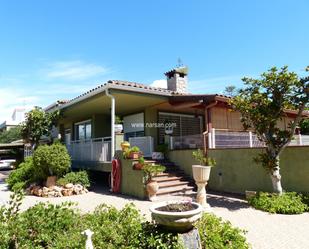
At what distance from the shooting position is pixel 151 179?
9.84 meters

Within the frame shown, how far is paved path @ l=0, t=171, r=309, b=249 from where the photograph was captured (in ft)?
17.3

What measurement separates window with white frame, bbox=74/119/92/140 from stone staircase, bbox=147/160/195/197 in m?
7.22

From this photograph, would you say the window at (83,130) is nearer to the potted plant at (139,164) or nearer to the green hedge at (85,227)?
the potted plant at (139,164)

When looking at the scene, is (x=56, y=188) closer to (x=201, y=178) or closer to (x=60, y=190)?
(x=60, y=190)

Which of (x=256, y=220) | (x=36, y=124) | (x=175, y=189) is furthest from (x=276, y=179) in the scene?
(x=36, y=124)

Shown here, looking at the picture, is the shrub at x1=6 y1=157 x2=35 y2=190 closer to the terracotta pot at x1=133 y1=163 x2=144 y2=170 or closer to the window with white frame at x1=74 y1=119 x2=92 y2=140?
the window with white frame at x1=74 y1=119 x2=92 y2=140

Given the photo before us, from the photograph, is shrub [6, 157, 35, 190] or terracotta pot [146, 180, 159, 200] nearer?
terracotta pot [146, 180, 159, 200]

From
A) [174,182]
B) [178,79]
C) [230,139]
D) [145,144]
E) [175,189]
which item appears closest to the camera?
[175,189]

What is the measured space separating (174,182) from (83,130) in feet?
31.9

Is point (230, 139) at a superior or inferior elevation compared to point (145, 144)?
superior

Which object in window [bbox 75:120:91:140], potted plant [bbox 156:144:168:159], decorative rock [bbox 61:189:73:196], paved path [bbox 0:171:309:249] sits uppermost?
window [bbox 75:120:91:140]

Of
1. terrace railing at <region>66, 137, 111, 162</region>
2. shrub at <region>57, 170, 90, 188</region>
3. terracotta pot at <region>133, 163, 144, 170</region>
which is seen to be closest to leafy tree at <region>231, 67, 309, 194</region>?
terracotta pot at <region>133, 163, 144, 170</region>

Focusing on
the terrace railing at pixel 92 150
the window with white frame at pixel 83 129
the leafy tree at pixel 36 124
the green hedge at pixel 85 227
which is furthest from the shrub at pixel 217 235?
the window with white frame at pixel 83 129

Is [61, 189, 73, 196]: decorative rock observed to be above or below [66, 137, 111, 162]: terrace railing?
below
